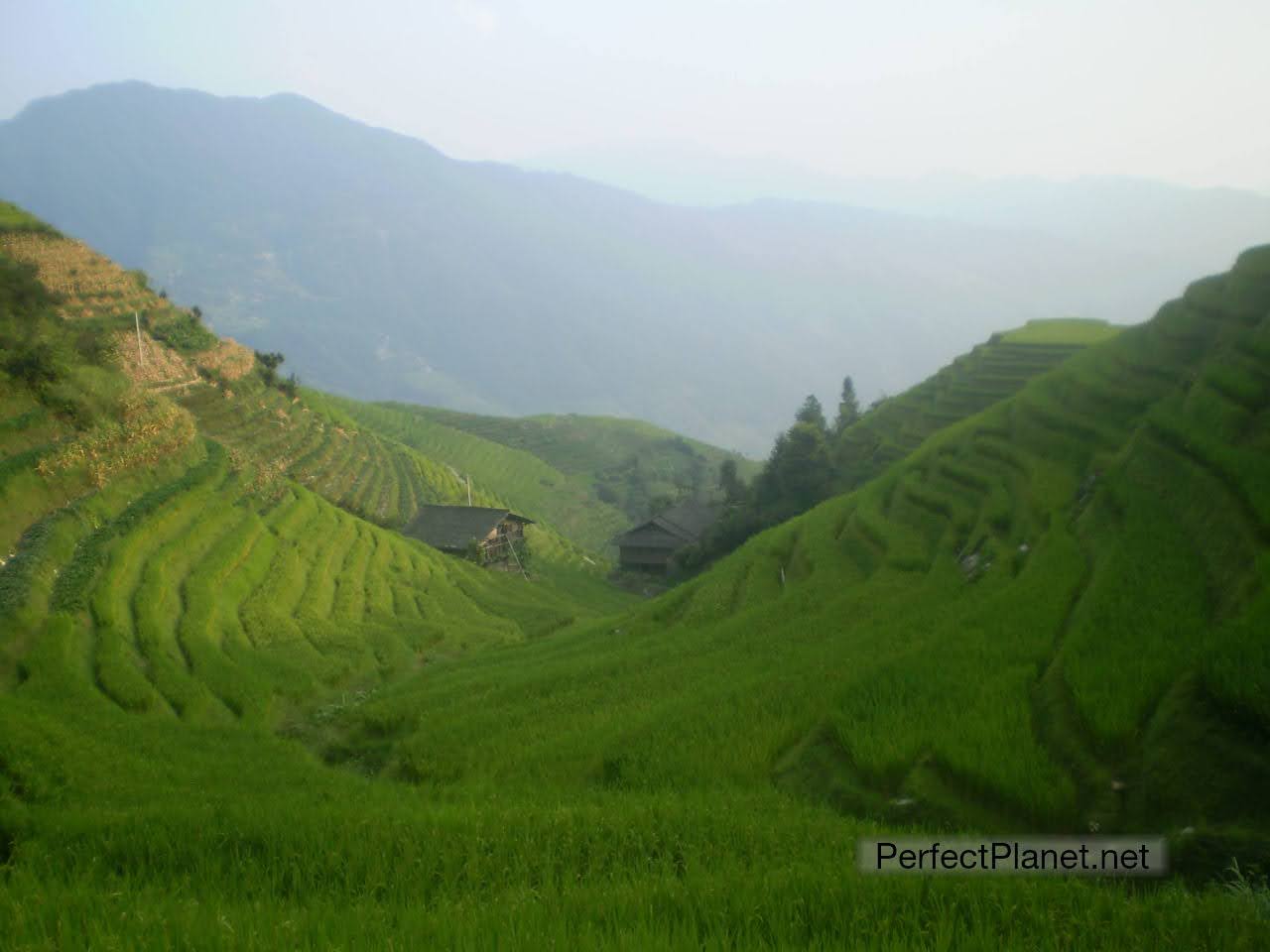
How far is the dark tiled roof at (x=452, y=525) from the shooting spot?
41094 millimetres

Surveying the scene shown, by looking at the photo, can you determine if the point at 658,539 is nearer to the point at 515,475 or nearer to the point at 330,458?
the point at 330,458

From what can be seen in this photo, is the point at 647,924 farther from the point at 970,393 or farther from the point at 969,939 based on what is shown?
the point at 970,393

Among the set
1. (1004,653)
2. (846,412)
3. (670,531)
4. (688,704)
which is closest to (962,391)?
(846,412)

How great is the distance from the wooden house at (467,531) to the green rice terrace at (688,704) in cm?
1665

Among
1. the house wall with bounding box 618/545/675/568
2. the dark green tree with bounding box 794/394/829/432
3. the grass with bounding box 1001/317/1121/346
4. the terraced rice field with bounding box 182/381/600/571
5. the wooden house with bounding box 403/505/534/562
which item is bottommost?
the house wall with bounding box 618/545/675/568

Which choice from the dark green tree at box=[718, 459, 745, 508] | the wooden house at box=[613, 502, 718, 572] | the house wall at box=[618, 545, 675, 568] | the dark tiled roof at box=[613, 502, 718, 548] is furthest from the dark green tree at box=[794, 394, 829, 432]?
the house wall at box=[618, 545, 675, 568]

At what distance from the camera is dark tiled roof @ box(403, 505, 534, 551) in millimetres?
41094

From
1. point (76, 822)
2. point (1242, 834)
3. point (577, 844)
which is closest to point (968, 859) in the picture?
point (1242, 834)

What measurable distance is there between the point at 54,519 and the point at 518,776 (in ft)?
41.1

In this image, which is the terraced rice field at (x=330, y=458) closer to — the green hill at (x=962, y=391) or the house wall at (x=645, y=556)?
the house wall at (x=645, y=556)

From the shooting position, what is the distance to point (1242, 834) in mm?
4344

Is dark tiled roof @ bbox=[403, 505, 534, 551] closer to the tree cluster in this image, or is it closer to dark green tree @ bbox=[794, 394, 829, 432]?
the tree cluster

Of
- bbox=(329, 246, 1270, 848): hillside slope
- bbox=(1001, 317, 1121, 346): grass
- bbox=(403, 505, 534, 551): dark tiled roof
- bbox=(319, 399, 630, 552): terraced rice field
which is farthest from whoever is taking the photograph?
bbox=(319, 399, 630, 552): terraced rice field

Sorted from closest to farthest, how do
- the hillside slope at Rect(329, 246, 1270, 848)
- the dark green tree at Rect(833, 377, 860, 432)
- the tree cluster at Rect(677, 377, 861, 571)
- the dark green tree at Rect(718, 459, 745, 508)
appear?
the hillside slope at Rect(329, 246, 1270, 848) < the tree cluster at Rect(677, 377, 861, 571) < the dark green tree at Rect(718, 459, 745, 508) < the dark green tree at Rect(833, 377, 860, 432)
